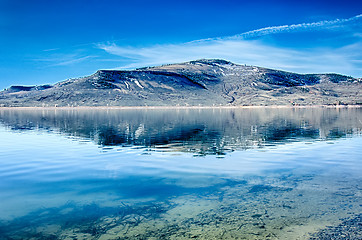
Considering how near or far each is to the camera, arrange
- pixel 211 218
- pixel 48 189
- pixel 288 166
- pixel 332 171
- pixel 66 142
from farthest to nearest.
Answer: pixel 66 142, pixel 288 166, pixel 332 171, pixel 48 189, pixel 211 218

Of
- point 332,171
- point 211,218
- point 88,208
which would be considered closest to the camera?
point 211,218

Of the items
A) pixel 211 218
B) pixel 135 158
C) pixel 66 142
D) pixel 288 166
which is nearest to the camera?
pixel 211 218

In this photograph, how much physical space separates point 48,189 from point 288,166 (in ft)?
49.9

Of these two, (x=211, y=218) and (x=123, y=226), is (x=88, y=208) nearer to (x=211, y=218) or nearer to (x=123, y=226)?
(x=123, y=226)

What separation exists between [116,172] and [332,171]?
13668 millimetres

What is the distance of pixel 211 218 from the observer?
42.3 ft

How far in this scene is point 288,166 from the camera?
75.1 ft

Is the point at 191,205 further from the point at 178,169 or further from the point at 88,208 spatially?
the point at 178,169

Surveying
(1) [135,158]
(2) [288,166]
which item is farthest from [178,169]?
(2) [288,166]

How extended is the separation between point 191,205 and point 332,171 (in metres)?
11.3

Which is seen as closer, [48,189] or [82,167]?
[48,189]

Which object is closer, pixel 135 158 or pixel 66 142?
pixel 135 158

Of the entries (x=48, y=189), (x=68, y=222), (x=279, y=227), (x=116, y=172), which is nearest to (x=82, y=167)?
(x=116, y=172)

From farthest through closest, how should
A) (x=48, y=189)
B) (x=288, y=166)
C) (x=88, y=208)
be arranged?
(x=288, y=166)
(x=48, y=189)
(x=88, y=208)
